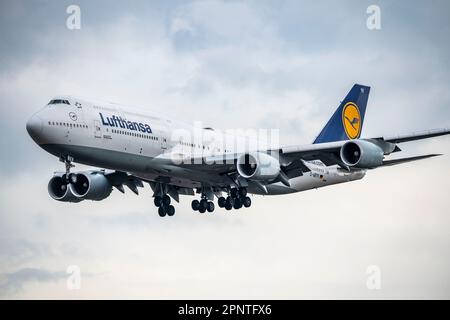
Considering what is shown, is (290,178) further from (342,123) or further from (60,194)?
(60,194)

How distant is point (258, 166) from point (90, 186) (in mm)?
11918

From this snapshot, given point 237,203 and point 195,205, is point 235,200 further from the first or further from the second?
point 195,205

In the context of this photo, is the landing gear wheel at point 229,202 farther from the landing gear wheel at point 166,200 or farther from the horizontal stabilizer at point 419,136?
the horizontal stabilizer at point 419,136

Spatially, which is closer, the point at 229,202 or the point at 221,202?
the point at 229,202

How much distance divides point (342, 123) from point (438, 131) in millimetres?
16588

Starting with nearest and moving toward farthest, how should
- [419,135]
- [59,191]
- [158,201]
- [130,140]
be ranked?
[419,135], [130,140], [59,191], [158,201]

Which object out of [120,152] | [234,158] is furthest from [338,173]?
[120,152]

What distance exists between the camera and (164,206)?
65.4 metres

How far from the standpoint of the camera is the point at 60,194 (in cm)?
6400

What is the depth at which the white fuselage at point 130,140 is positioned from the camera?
54562 mm

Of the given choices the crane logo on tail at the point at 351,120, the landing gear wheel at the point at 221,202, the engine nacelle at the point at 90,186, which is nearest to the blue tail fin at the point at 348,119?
the crane logo on tail at the point at 351,120

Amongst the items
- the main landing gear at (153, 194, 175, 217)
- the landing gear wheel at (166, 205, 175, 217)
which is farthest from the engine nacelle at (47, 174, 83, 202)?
the landing gear wheel at (166, 205, 175, 217)

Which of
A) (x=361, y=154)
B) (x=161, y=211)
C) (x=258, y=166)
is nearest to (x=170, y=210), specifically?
(x=161, y=211)

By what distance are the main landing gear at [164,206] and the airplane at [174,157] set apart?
0.07m
